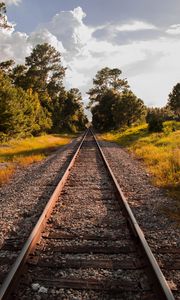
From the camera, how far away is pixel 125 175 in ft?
40.4

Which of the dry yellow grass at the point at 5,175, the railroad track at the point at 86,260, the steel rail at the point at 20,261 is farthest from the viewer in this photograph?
the dry yellow grass at the point at 5,175

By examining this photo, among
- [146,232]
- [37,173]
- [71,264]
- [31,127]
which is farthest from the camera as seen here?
[31,127]

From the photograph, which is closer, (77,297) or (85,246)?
(77,297)

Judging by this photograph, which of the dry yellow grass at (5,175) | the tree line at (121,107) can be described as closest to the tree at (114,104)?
the tree line at (121,107)

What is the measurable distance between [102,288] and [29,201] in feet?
15.9

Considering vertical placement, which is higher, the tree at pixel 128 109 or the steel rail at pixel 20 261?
the tree at pixel 128 109

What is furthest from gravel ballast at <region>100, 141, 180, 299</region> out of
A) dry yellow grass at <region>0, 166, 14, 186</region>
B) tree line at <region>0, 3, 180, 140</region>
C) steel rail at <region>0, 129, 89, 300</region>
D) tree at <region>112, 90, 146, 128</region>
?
tree at <region>112, 90, 146, 128</region>

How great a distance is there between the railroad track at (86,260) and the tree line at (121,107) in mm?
31167

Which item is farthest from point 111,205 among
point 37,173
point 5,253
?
point 37,173

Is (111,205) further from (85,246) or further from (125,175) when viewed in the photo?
(125,175)

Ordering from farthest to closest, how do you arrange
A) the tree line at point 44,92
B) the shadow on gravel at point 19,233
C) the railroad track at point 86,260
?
the tree line at point 44,92
the shadow on gravel at point 19,233
the railroad track at point 86,260

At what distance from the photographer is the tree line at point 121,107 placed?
46575mm

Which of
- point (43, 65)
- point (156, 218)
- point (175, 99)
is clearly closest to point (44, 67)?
point (43, 65)

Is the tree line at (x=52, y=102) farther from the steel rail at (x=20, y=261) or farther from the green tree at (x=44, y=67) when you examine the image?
the steel rail at (x=20, y=261)
